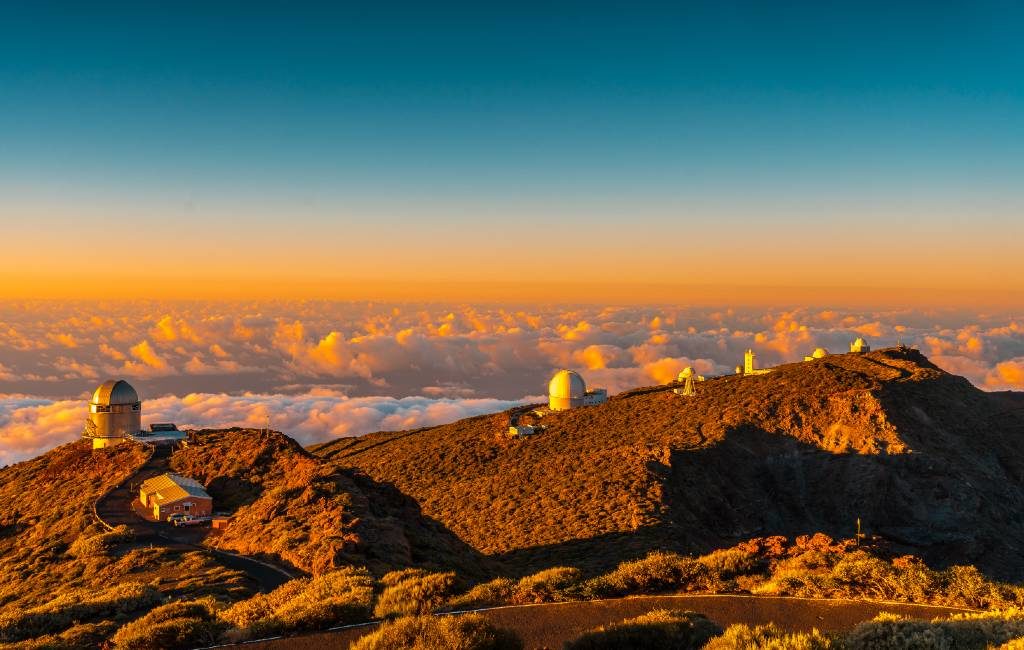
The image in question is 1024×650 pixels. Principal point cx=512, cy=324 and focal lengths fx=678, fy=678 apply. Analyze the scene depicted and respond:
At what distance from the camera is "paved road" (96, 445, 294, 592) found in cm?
1929

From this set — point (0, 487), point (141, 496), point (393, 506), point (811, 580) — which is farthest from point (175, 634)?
point (0, 487)

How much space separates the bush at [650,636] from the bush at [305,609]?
179 inches

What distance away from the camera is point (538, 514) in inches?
1400

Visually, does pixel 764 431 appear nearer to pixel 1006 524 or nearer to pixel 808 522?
pixel 808 522

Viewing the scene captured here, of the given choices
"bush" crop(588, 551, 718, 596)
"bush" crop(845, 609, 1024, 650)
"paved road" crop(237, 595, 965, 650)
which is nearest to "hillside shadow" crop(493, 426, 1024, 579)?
"bush" crop(588, 551, 718, 596)

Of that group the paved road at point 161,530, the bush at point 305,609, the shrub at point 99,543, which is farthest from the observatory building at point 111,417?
the bush at point 305,609

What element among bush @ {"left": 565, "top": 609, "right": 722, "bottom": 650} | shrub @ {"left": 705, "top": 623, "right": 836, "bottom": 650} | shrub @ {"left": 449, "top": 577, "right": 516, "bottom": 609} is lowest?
shrub @ {"left": 449, "top": 577, "right": 516, "bottom": 609}

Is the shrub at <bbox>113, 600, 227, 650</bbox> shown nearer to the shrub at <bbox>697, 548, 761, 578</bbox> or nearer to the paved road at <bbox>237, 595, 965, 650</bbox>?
the paved road at <bbox>237, 595, 965, 650</bbox>

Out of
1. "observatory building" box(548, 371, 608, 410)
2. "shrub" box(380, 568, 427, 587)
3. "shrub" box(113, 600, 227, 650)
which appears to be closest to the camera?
"shrub" box(113, 600, 227, 650)

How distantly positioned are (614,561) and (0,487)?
123 feet

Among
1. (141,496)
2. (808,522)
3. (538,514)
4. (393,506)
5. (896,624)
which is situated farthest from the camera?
(808,522)

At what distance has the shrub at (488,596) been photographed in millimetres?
12891

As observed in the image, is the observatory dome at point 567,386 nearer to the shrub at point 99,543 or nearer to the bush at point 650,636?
the shrub at point 99,543

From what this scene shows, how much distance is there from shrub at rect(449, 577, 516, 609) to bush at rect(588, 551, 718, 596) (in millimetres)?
1645
